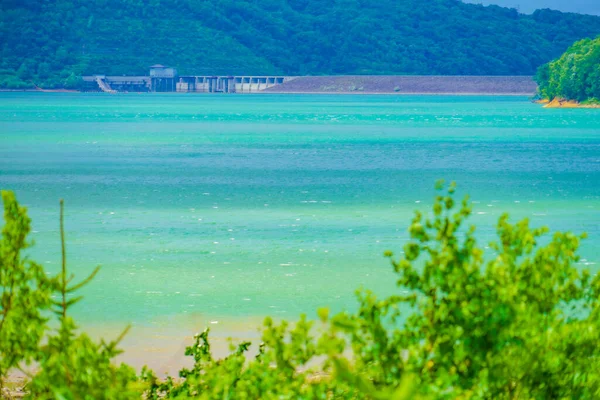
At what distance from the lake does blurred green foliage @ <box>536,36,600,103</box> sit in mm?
41920

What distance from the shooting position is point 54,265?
71.1ft

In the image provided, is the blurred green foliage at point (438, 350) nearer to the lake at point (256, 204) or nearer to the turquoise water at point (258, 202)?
the lake at point (256, 204)

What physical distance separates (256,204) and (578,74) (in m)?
88.9

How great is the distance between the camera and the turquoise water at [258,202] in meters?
19.2

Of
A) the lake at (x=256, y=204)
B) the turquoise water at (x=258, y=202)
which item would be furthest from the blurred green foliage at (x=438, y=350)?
the turquoise water at (x=258, y=202)

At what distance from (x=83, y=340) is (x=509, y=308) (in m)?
2.06

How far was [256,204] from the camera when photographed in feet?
107

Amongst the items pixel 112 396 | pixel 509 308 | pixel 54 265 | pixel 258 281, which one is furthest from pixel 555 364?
pixel 54 265

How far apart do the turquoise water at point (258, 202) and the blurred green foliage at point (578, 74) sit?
40860 millimetres

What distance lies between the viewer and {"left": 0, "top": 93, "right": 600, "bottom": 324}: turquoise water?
757 inches

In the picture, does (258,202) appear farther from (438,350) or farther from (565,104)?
(565,104)

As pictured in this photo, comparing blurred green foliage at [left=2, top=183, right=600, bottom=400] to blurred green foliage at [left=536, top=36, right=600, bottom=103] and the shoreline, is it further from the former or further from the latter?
the shoreline

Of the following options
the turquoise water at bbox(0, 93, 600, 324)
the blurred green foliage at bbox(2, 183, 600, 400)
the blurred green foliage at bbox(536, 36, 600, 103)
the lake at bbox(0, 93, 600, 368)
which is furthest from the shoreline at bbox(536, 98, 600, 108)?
the blurred green foliage at bbox(2, 183, 600, 400)

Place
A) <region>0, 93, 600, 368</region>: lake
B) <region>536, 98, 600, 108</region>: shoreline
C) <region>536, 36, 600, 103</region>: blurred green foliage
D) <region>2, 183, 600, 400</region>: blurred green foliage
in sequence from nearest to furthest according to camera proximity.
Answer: <region>2, 183, 600, 400</region>: blurred green foliage
<region>0, 93, 600, 368</region>: lake
<region>536, 36, 600, 103</region>: blurred green foliage
<region>536, 98, 600, 108</region>: shoreline
